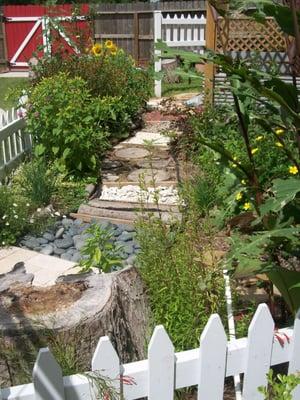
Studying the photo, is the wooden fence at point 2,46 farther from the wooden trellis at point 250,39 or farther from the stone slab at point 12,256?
the stone slab at point 12,256

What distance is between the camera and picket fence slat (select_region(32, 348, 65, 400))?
1570mm

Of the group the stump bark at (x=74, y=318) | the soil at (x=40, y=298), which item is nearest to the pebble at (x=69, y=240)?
the stump bark at (x=74, y=318)

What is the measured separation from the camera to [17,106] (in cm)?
641

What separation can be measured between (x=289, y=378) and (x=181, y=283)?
112 cm

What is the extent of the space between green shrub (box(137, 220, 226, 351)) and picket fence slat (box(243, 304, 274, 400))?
1.54 feet

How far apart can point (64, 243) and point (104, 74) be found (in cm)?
352

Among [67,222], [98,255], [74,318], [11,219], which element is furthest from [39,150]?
[74,318]

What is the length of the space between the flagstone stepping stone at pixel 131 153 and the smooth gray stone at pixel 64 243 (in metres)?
2.17

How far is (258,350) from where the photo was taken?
196 cm

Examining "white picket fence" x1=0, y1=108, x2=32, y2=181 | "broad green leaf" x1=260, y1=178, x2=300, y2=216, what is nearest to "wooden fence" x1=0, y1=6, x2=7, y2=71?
"white picket fence" x1=0, y1=108, x2=32, y2=181

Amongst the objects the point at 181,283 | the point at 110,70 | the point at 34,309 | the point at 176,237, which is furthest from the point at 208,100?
the point at 34,309

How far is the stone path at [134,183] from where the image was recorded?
498 cm

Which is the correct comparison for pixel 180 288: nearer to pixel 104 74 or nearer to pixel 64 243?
pixel 64 243

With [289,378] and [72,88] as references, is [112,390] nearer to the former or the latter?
[289,378]
